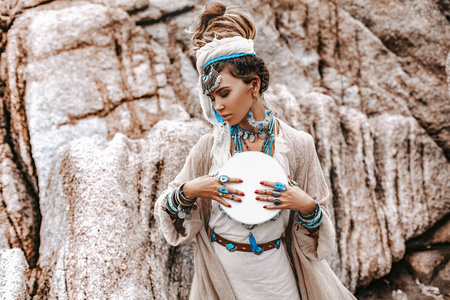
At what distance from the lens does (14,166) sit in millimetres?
2824

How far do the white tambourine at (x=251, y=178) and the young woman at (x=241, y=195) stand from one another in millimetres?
36

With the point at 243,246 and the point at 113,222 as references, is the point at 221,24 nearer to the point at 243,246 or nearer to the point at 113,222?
the point at 243,246

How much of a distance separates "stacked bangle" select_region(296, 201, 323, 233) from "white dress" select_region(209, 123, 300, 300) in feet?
0.44

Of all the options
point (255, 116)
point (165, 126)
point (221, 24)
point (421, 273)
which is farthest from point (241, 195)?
point (421, 273)

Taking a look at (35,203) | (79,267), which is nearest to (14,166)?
(35,203)

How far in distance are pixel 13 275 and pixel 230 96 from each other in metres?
2.06

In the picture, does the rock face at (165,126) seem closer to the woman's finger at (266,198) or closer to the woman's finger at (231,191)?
the woman's finger at (231,191)

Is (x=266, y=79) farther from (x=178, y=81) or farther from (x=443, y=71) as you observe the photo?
(x=443, y=71)

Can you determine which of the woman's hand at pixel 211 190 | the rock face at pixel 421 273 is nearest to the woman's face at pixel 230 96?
the woman's hand at pixel 211 190

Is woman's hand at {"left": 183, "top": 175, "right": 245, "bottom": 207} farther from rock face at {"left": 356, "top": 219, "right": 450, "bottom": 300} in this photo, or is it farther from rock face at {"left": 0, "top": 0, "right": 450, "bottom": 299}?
rock face at {"left": 356, "top": 219, "right": 450, "bottom": 300}

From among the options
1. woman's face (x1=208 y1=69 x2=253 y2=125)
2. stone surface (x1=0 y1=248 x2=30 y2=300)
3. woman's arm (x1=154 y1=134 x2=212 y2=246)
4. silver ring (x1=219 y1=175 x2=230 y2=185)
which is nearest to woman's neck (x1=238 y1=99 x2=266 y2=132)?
woman's face (x1=208 y1=69 x2=253 y2=125)

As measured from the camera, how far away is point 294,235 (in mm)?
2066

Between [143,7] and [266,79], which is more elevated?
Result: [143,7]

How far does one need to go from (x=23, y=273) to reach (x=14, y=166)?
920 millimetres
